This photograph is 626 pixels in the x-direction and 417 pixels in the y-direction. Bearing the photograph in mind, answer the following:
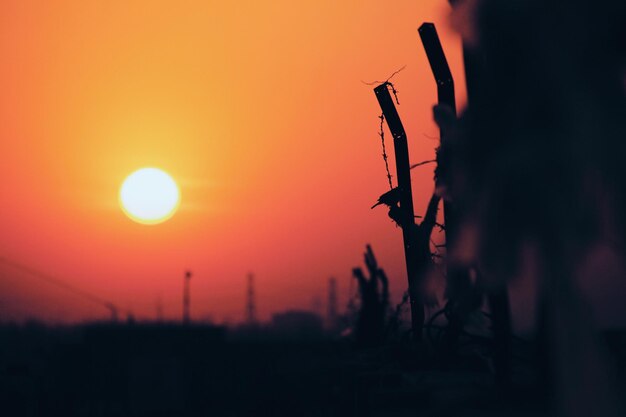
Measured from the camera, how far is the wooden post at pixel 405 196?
28.8ft

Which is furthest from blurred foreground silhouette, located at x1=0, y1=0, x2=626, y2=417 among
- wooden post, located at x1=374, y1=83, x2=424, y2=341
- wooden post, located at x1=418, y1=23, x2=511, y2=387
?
wooden post, located at x1=374, y1=83, x2=424, y2=341

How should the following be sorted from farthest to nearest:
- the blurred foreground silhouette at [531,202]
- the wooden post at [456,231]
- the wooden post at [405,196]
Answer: the wooden post at [405,196] < the wooden post at [456,231] < the blurred foreground silhouette at [531,202]

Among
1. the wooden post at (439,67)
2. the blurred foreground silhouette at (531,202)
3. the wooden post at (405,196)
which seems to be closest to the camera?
the blurred foreground silhouette at (531,202)

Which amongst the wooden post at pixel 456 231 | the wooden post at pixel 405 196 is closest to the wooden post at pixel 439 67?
the wooden post at pixel 456 231

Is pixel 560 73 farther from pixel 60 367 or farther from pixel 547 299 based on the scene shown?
pixel 60 367

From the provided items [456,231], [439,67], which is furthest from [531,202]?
[439,67]

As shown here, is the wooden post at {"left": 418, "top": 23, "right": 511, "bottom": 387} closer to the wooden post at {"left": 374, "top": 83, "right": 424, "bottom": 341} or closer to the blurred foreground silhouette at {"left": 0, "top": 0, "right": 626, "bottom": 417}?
the blurred foreground silhouette at {"left": 0, "top": 0, "right": 626, "bottom": 417}

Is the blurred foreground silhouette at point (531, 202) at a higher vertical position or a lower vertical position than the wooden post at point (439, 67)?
lower

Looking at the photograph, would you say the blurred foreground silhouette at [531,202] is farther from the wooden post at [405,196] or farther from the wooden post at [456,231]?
the wooden post at [405,196]

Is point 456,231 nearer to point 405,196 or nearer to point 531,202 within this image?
point 531,202

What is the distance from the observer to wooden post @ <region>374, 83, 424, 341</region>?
877cm

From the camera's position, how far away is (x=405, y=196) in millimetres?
9156

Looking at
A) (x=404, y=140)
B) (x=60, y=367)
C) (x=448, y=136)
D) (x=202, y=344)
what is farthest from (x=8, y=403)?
(x=448, y=136)

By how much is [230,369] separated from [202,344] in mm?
3157
